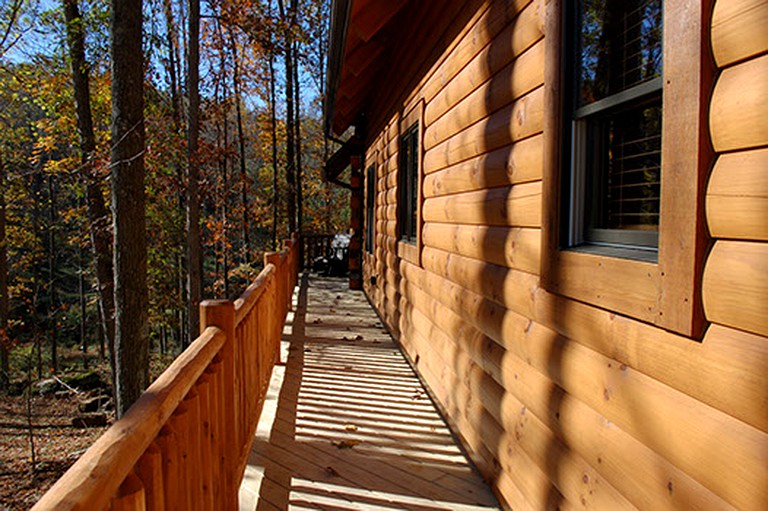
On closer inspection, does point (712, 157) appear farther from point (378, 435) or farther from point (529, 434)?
point (378, 435)

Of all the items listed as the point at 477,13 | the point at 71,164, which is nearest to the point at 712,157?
the point at 477,13

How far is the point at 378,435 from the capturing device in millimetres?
3801

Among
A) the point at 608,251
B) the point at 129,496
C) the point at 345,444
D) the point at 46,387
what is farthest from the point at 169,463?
the point at 46,387

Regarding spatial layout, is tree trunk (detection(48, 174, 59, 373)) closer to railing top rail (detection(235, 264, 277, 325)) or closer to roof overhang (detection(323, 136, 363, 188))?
roof overhang (detection(323, 136, 363, 188))

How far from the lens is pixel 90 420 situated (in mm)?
12578

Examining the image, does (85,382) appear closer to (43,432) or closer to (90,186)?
(43,432)

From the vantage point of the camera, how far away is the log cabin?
120 cm

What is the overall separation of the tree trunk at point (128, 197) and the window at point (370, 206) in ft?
13.2

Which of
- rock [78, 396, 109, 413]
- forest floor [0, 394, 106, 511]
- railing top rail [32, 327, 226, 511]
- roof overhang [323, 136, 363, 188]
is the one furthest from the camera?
rock [78, 396, 109, 413]

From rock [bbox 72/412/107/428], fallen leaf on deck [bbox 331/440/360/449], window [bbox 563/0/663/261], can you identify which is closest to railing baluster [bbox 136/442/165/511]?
window [bbox 563/0/663/261]

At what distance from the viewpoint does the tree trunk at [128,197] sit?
252 inches

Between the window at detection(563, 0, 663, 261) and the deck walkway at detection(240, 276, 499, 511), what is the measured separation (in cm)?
171

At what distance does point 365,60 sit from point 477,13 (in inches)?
162

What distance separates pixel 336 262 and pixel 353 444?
11.2 meters
